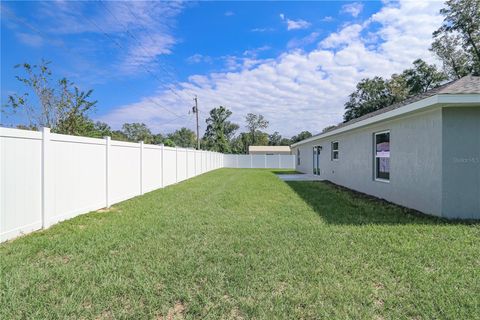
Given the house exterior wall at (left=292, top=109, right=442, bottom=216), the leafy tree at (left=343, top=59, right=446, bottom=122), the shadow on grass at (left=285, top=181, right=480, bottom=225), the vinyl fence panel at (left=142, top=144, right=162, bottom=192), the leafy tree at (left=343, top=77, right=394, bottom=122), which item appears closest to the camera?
the shadow on grass at (left=285, top=181, right=480, bottom=225)

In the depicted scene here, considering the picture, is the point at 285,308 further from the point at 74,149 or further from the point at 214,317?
the point at 74,149

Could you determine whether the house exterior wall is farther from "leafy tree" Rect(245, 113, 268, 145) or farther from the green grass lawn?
"leafy tree" Rect(245, 113, 268, 145)

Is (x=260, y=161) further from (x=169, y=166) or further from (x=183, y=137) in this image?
(x=183, y=137)

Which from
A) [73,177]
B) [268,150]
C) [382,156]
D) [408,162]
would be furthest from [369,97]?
[73,177]

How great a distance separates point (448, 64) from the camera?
25969mm

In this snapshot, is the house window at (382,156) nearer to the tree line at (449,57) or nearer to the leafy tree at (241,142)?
the tree line at (449,57)

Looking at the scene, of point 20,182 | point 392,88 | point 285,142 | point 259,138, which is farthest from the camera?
point 285,142

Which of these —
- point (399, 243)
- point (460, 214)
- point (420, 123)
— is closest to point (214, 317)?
point (399, 243)

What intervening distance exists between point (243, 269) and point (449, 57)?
2959cm

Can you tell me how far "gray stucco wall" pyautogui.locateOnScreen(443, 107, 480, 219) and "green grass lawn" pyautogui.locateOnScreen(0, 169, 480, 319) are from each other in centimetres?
68

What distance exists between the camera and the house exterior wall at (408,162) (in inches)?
261

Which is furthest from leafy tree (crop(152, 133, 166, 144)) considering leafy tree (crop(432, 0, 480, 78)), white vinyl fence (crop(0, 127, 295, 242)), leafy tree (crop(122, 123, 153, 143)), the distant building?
white vinyl fence (crop(0, 127, 295, 242))

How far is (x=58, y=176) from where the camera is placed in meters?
5.65

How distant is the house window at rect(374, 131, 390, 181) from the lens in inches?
360
